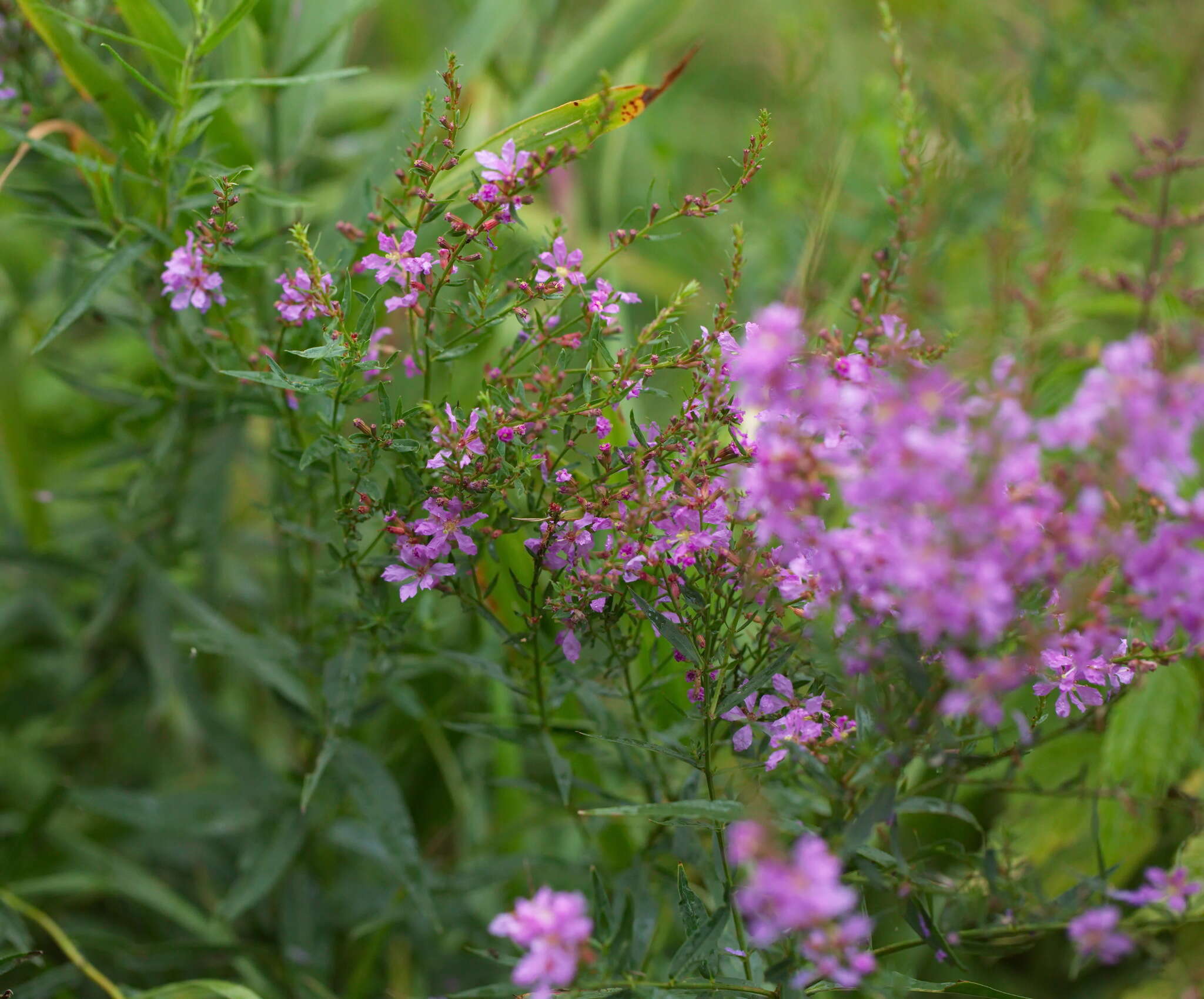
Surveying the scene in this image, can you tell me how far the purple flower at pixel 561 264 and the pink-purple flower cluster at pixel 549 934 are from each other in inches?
16.3

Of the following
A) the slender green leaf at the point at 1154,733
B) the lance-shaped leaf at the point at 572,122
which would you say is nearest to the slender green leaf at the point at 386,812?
Result: the lance-shaped leaf at the point at 572,122

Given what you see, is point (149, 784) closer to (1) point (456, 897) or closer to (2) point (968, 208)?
(1) point (456, 897)

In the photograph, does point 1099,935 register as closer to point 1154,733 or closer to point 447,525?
point 447,525

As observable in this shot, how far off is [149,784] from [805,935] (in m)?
1.17

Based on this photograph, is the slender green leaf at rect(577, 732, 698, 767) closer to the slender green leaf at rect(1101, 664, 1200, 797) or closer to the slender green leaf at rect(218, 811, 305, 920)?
the slender green leaf at rect(218, 811, 305, 920)

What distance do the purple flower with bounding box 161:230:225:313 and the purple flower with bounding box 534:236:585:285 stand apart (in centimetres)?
25

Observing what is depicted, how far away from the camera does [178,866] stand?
1371 mm

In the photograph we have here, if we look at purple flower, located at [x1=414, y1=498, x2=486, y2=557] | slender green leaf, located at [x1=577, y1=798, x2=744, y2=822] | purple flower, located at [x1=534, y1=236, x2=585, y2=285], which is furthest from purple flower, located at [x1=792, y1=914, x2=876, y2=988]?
purple flower, located at [x1=534, y1=236, x2=585, y2=285]

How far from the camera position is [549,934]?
1.79 ft

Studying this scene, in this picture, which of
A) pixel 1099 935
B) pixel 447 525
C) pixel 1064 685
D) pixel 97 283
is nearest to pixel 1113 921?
pixel 1099 935

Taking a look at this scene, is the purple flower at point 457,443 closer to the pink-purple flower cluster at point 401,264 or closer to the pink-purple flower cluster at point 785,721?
the pink-purple flower cluster at point 401,264

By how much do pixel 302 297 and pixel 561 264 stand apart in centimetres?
19

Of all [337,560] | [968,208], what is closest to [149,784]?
[337,560]

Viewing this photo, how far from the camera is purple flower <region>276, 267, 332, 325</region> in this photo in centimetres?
71
